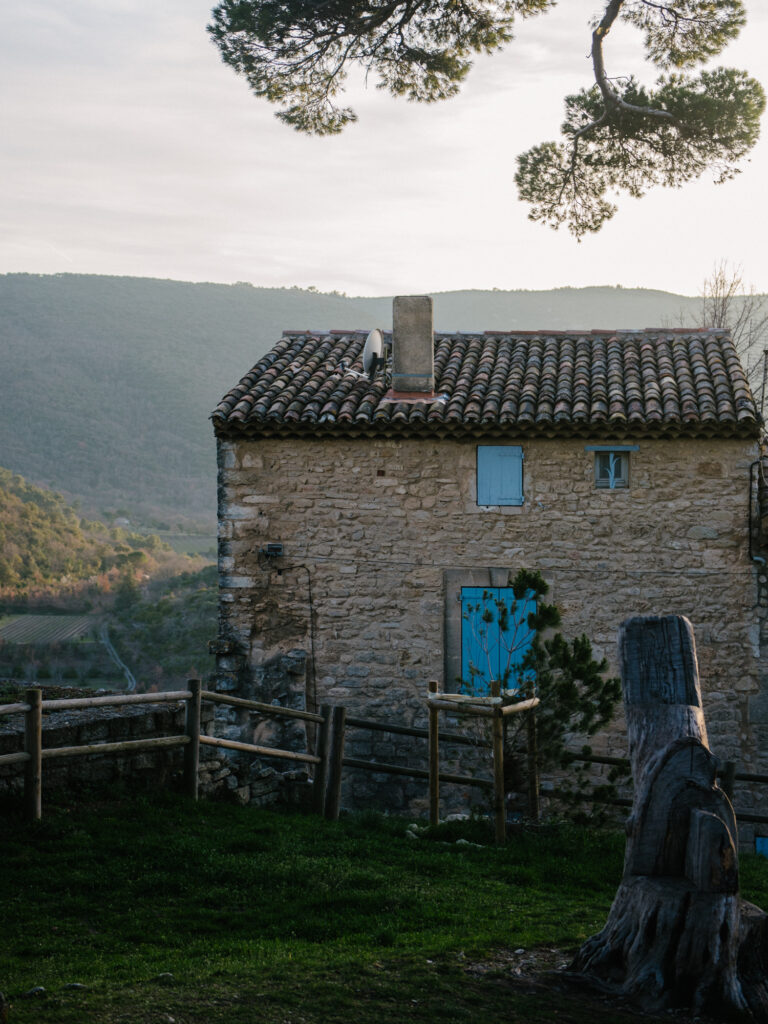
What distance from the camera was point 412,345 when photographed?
46.7 ft

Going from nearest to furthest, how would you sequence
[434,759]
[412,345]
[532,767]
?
[532,767], [434,759], [412,345]

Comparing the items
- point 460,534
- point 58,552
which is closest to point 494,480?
point 460,534

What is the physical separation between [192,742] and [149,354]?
73.9m

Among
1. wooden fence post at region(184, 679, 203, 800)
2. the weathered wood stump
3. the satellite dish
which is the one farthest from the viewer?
the satellite dish

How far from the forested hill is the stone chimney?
45.8 metres

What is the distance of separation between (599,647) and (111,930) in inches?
325

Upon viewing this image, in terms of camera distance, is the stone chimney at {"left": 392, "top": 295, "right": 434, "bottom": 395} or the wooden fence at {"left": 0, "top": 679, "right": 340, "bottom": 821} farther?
the stone chimney at {"left": 392, "top": 295, "right": 434, "bottom": 395}

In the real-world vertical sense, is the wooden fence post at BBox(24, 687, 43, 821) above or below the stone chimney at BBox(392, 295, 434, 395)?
below

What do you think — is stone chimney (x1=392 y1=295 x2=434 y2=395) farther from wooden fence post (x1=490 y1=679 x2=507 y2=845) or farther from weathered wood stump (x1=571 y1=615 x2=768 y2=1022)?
weathered wood stump (x1=571 y1=615 x2=768 y2=1022)

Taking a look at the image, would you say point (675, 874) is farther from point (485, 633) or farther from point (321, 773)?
point (485, 633)

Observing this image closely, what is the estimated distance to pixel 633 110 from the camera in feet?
42.7

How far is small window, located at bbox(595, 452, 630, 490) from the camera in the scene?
42.7ft

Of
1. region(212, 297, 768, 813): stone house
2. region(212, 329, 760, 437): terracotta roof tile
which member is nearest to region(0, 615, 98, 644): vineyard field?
region(212, 329, 760, 437): terracotta roof tile

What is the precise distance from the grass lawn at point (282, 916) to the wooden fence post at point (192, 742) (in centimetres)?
22
